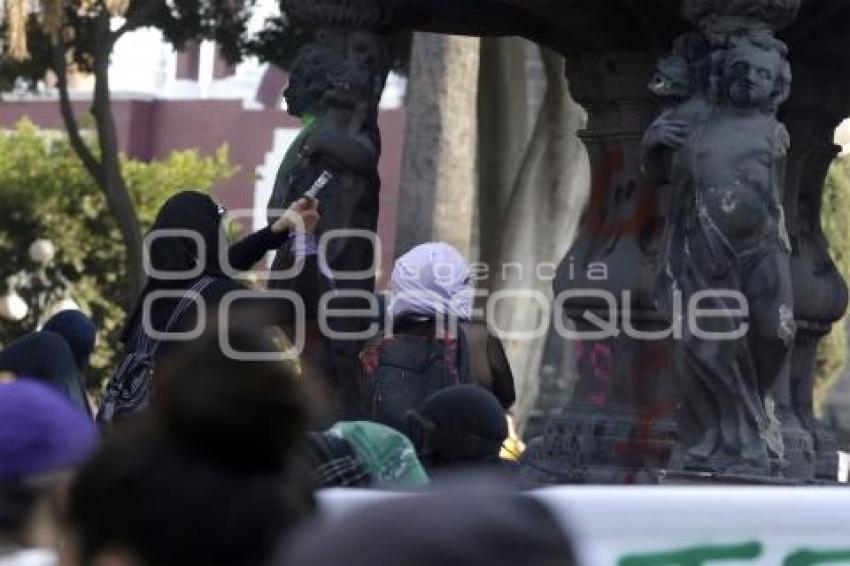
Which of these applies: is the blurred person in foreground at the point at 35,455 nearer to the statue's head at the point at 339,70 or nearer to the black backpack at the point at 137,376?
the black backpack at the point at 137,376

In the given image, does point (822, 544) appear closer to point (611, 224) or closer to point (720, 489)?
point (720, 489)

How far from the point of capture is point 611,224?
10039 mm

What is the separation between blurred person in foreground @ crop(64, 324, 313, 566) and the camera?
3.22 meters

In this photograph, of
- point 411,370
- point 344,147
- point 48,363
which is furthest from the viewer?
point 344,147

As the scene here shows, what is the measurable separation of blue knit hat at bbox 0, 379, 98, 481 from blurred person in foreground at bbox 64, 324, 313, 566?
524 mm

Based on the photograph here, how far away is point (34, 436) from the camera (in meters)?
3.96

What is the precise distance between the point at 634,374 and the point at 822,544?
13.7ft

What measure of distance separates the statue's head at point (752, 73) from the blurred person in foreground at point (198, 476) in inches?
205

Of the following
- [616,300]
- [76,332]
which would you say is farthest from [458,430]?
[616,300]

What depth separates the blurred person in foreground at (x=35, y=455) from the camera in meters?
3.92

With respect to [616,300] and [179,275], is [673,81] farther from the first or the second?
[179,275]

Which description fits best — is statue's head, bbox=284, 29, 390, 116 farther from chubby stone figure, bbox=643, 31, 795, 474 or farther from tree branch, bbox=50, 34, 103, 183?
tree branch, bbox=50, 34, 103, 183

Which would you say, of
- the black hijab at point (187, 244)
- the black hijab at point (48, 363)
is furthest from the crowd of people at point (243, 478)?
the black hijab at point (48, 363)

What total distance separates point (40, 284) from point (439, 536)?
2721cm
